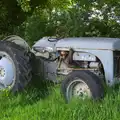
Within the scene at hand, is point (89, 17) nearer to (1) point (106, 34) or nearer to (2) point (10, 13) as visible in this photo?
(1) point (106, 34)

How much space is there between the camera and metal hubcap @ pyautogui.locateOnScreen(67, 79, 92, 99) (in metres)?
5.89

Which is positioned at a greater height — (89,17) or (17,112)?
(89,17)

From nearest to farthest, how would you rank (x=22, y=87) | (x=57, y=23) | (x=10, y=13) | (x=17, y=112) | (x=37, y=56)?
1. (x=17, y=112)
2. (x=22, y=87)
3. (x=37, y=56)
4. (x=10, y=13)
5. (x=57, y=23)

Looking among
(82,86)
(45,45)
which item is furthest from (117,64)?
(45,45)

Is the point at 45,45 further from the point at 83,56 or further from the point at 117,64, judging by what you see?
the point at 117,64

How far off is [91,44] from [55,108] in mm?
1407

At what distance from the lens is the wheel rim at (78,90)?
5888 millimetres

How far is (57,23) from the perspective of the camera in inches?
517

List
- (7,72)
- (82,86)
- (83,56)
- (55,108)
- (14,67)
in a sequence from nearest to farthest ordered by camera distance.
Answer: (55,108) < (82,86) < (83,56) < (14,67) < (7,72)

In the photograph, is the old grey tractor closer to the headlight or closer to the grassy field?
the headlight

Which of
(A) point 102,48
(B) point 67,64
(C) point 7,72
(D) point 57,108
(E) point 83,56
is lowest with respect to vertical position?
(D) point 57,108

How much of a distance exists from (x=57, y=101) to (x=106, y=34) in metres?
5.86

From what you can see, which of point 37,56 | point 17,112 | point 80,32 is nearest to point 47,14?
point 80,32

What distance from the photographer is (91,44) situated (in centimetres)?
638
